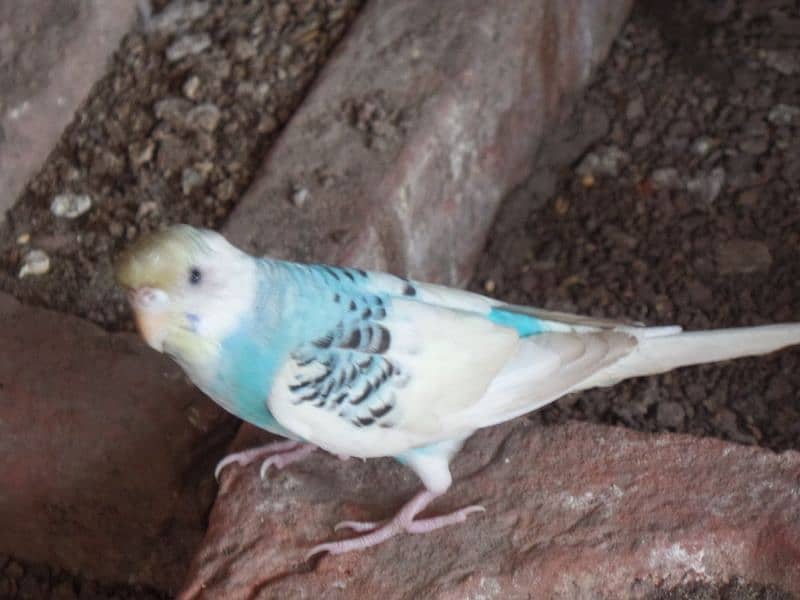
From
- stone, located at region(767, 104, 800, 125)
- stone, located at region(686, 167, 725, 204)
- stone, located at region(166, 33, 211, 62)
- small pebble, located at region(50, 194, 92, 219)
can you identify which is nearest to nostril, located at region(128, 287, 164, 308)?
small pebble, located at region(50, 194, 92, 219)

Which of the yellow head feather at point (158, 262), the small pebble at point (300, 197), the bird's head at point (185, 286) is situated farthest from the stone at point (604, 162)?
the yellow head feather at point (158, 262)

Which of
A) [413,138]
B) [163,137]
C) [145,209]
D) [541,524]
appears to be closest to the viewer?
[541,524]

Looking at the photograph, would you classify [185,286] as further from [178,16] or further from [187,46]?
[178,16]

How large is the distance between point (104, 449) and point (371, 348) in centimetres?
88

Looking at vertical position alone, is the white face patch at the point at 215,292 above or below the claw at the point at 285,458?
above

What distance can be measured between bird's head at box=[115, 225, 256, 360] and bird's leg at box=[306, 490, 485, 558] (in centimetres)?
51

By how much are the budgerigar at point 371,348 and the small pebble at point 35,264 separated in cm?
112

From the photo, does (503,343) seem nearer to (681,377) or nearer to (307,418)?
(307,418)

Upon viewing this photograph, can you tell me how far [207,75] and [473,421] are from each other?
169 centimetres

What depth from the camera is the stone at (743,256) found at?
3.15m

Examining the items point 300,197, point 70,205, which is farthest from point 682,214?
point 70,205

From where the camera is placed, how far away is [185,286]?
182 centimetres

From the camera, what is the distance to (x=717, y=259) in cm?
319

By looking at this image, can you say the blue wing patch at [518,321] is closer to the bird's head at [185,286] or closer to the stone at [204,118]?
the bird's head at [185,286]
